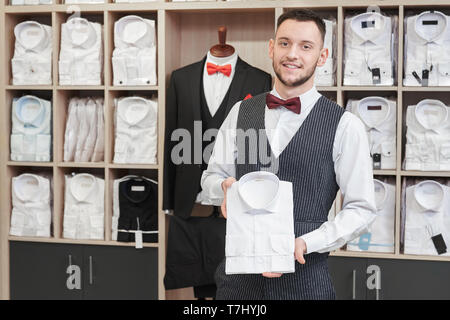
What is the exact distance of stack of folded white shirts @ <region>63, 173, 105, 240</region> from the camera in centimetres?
367

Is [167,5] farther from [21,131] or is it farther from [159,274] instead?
[159,274]

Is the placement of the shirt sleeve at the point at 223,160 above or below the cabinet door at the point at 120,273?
above

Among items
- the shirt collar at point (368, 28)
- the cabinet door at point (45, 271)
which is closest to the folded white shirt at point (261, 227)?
the shirt collar at point (368, 28)

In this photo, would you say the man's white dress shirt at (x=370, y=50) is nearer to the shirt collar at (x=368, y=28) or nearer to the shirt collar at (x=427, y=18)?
the shirt collar at (x=368, y=28)

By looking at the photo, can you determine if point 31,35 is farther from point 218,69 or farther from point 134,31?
point 218,69

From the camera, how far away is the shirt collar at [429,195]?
3.32 meters

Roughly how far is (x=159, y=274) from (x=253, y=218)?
2181 mm

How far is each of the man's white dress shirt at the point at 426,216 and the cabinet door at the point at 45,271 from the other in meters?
2.06

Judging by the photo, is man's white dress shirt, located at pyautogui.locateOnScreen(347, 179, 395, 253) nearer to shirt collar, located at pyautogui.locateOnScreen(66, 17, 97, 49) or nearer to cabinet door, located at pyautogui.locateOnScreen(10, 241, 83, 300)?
cabinet door, located at pyautogui.locateOnScreen(10, 241, 83, 300)

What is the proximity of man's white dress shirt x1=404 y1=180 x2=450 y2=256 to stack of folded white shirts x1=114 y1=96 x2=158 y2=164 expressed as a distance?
159 cm

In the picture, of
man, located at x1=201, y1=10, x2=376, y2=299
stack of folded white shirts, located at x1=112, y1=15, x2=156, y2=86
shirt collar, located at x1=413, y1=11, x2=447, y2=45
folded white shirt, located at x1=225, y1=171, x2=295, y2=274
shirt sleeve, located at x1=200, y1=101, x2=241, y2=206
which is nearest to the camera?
folded white shirt, located at x1=225, y1=171, x2=295, y2=274

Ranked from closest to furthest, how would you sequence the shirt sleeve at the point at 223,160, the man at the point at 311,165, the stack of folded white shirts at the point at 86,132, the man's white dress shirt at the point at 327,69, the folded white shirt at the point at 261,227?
the folded white shirt at the point at 261,227 → the man at the point at 311,165 → the shirt sleeve at the point at 223,160 → the man's white dress shirt at the point at 327,69 → the stack of folded white shirts at the point at 86,132

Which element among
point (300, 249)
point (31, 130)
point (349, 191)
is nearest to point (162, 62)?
point (31, 130)

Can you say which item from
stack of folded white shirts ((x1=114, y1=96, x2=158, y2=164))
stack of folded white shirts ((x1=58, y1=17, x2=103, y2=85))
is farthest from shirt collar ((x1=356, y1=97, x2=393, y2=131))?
stack of folded white shirts ((x1=58, y1=17, x2=103, y2=85))
